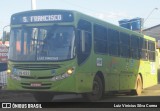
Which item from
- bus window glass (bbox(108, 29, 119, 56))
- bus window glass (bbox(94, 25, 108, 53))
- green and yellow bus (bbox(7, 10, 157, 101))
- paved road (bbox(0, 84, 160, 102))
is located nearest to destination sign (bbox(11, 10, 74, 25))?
green and yellow bus (bbox(7, 10, 157, 101))

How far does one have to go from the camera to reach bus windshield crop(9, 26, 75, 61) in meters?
13.7

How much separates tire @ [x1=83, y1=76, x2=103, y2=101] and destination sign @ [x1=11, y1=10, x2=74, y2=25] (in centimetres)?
289

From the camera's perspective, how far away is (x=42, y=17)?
47.1ft

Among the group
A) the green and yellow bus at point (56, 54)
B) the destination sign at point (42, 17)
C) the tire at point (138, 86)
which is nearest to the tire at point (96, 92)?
the green and yellow bus at point (56, 54)

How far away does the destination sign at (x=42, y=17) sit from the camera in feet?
46.5

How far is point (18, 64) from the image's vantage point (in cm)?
1415

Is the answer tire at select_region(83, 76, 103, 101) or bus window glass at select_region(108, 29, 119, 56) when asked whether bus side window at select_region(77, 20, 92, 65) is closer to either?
tire at select_region(83, 76, 103, 101)

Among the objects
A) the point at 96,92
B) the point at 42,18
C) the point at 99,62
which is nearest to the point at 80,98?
the point at 96,92

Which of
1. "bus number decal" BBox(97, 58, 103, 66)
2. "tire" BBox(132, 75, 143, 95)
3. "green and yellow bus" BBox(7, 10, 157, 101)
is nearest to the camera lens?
"green and yellow bus" BBox(7, 10, 157, 101)

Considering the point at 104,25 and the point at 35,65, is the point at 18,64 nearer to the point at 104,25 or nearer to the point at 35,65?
the point at 35,65

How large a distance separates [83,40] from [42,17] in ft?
5.48

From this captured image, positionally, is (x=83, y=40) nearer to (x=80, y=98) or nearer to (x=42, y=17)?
(x=42, y=17)

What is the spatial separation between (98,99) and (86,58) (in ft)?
6.35

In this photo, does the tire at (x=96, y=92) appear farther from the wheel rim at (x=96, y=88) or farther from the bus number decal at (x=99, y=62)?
the bus number decal at (x=99, y=62)
